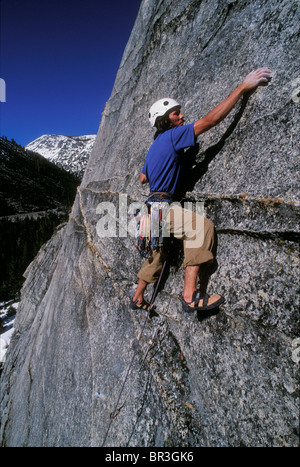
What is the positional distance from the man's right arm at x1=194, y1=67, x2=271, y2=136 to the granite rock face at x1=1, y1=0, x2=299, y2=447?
17cm

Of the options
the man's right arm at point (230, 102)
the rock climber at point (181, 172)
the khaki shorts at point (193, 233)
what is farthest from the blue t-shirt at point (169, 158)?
the khaki shorts at point (193, 233)

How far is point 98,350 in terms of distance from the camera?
4.12 meters

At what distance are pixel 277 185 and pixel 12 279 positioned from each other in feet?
188

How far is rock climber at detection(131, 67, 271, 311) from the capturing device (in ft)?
9.29

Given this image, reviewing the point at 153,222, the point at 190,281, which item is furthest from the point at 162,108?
the point at 190,281

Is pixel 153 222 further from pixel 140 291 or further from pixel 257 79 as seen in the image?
pixel 257 79

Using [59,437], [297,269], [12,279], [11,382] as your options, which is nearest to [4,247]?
[12,279]

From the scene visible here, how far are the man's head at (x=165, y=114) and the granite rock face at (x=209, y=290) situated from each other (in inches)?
22.2

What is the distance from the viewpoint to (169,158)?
3.23 m

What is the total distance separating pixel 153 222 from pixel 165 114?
5.94 ft

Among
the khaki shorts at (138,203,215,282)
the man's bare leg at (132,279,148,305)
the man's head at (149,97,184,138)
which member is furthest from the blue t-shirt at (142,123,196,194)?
the man's bare leg at (132,279,148,305)

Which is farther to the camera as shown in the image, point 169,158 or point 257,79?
point 169,158
